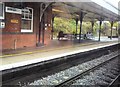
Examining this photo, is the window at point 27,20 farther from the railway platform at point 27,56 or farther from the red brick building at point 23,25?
the railway platform at point 27,56

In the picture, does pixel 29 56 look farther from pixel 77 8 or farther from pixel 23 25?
pixel 77 8

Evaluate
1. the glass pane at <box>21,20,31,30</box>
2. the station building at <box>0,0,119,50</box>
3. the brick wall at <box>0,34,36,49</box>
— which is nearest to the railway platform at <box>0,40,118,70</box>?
the brick wall at <box>0,34,36,49</box>

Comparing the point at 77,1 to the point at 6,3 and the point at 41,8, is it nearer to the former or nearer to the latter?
the point at 41,8

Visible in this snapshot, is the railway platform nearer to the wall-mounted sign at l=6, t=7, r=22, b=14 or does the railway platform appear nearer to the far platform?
the far platform

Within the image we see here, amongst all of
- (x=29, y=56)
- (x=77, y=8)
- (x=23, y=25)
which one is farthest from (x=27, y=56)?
(x=77, y=8)

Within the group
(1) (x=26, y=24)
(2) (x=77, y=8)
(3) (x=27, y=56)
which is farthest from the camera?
(2) (x=77, y=8)

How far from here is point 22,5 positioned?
14992 millimetres

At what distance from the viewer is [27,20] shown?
16.4 m

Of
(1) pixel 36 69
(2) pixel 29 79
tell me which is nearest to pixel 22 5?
(1) pixel 36 69

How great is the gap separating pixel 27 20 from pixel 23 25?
63 cm

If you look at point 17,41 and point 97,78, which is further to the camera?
point 17,41

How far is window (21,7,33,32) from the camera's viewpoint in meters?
15.9

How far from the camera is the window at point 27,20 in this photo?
52.2 feet

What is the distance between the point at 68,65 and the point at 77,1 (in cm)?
640
